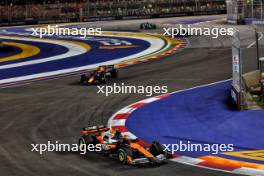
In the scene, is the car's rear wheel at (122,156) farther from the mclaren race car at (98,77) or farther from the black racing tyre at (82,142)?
the mclaren race car at (98,77)

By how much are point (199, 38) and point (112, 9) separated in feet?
72.2

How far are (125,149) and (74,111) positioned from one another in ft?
18.2

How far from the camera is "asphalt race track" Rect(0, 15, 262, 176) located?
34.9 feet

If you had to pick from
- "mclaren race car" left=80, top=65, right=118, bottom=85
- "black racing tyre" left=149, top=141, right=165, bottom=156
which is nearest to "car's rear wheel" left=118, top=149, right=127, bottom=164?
"black racing tyre" left=149, top=141, right=165, bottom=156

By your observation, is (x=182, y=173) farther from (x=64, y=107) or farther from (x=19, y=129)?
(x=64, y=107)

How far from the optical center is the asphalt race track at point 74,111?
10.6 metres

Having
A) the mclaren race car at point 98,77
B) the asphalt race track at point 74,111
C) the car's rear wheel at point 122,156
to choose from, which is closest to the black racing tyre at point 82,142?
the asphalt race track at point 74,111

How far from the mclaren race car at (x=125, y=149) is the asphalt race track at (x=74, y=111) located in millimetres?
176

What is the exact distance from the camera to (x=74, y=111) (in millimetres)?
16234

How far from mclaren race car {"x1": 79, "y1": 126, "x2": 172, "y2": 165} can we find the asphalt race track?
0.18 m

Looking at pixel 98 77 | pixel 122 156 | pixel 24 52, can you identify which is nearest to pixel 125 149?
pixel 122 156

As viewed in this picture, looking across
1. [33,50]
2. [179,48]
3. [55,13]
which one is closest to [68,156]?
[179,48]

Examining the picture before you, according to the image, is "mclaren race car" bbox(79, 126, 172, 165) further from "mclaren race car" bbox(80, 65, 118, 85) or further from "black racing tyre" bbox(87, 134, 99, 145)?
"mclaren race car" bbox(80, 65, 118, 85)

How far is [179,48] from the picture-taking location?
3189 centimetres
